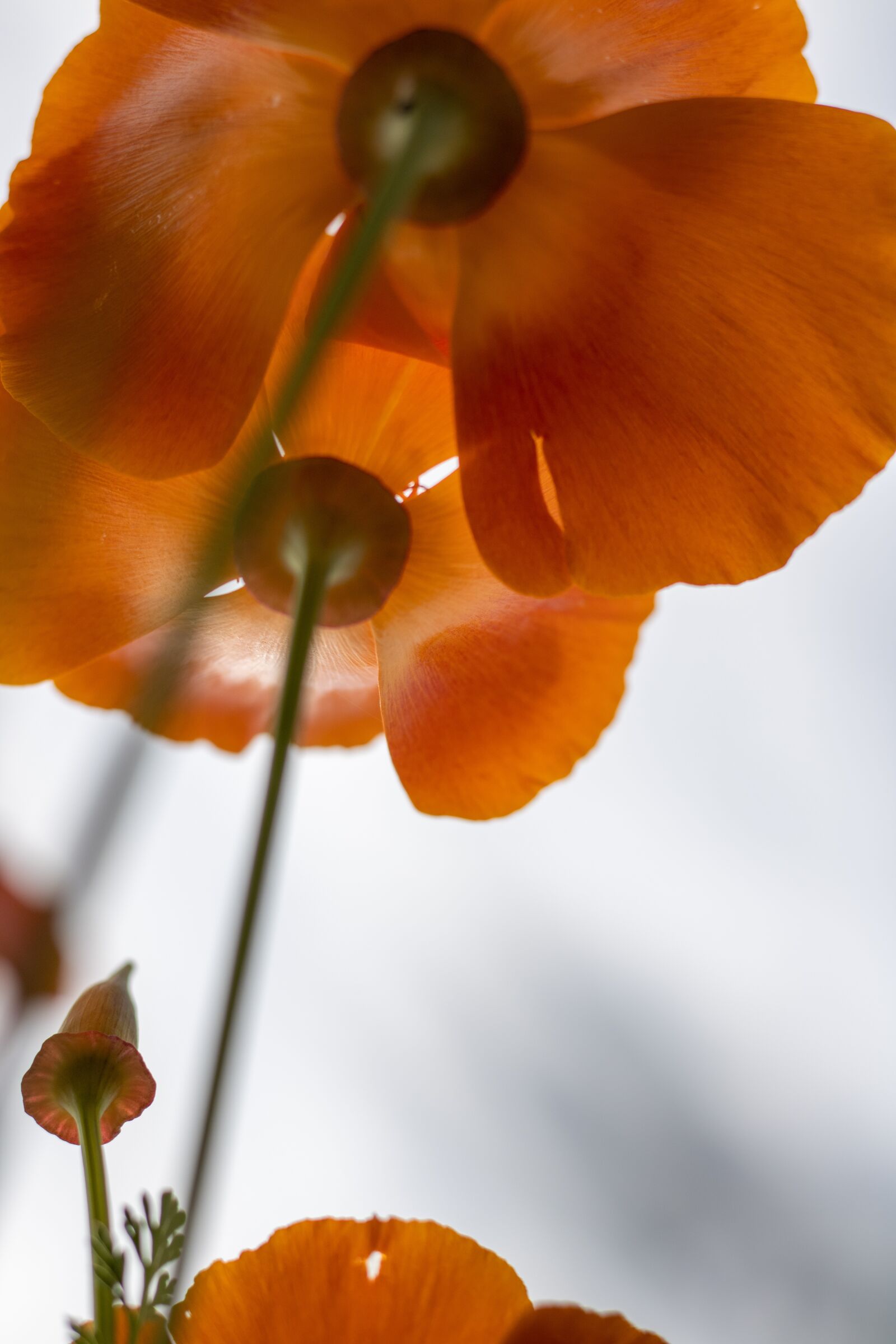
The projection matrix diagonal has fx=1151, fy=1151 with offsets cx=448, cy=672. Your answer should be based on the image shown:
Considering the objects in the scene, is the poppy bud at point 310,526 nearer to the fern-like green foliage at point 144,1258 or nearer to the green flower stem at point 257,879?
the green flower stem at point 257,879

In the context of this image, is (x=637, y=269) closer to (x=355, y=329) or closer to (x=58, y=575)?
(x=355, y=329)

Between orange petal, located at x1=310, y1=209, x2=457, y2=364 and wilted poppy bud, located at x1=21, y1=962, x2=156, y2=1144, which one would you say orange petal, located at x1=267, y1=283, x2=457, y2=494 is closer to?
orange petal, located at x1=310, y1=209, x2=457, y2=364

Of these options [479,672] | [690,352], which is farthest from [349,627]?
[690,352]

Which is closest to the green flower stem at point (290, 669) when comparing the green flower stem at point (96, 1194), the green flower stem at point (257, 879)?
the green flower stem at point (257, 879)

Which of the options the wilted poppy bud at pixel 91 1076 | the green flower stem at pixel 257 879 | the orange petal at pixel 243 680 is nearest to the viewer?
the green flower stem at pixel 257 879

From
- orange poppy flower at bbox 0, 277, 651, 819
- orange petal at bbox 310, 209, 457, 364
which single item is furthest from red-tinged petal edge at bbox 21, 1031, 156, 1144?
orange petal at bbox 310, 209, 457, 364

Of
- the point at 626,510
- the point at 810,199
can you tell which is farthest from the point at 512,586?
the point at 810,199
